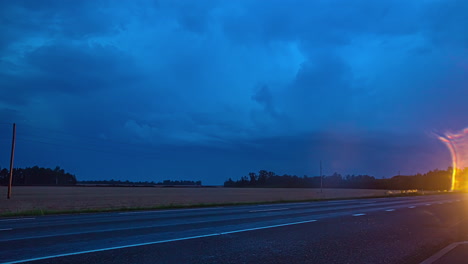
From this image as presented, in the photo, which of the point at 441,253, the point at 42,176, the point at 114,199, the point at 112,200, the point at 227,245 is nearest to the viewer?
the point at 441,253

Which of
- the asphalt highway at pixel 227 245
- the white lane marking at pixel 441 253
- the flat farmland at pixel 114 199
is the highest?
the asphalt highway at pixel 227 245

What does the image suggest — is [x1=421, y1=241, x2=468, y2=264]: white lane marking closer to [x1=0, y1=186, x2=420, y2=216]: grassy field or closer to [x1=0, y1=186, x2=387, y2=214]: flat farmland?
[x1=0, y1=186, x2=420, y2=216]: grassy field

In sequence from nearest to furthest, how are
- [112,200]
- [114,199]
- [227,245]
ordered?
1. [227,245]
2. [112,200]
3. [114,199]

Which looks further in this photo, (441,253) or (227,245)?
(227,245)

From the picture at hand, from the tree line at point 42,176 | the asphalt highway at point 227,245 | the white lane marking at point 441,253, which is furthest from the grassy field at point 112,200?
the tree line at point 42,176

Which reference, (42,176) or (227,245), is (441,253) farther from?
(42,176)

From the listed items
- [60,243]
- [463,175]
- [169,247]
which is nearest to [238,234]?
[169,247]

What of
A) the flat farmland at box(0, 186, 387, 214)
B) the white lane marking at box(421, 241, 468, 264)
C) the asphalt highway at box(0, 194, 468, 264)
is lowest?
the flat farmland at box(0, 186, 387, 214)

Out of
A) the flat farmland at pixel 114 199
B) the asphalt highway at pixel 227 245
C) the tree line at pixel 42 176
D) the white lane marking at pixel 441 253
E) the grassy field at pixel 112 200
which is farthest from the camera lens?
the tree line at pixel 42 176

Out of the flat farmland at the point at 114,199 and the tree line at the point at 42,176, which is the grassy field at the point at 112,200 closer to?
the flat farmland at the point at 114,199

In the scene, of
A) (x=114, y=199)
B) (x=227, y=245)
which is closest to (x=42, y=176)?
(x=114, y=199)

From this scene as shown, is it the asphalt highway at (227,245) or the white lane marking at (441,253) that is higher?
the asphalt highway at (227,245)

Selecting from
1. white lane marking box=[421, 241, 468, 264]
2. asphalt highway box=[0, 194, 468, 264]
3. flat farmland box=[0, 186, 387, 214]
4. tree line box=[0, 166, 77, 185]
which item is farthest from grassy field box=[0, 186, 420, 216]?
tree line box=[0, 166, 77, 185]

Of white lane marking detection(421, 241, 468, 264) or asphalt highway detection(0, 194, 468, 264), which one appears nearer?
asphalt highway detection(0, 194, 468, 264)
